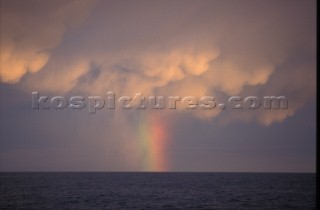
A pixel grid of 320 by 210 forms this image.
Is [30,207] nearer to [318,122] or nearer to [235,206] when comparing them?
[235,206]

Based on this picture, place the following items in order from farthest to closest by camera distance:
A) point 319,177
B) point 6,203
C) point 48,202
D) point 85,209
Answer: point 48,202, point 6,203, point 85,209, point 319,177

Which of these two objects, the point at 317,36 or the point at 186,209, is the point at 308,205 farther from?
the point at 317,36

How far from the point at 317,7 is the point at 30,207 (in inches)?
1505

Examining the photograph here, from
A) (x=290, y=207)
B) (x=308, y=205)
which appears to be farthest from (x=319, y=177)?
(x=308, y=205)

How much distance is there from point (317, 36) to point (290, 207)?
123ft

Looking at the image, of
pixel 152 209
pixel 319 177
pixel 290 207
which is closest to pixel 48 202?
pixel 152 209

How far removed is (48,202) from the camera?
46.0 m

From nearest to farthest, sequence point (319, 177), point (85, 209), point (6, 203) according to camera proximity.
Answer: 1. point (319, 177)
2. point (85, 209)
3. point (6, 203)

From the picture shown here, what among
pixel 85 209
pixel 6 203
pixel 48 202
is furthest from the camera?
pixel 48 202

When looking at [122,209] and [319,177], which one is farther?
[122,209]

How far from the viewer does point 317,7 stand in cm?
807

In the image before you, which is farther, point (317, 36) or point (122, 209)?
point (122, 209)

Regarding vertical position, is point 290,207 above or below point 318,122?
below

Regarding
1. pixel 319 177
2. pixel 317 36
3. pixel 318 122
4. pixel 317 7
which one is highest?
pixel 317 7
